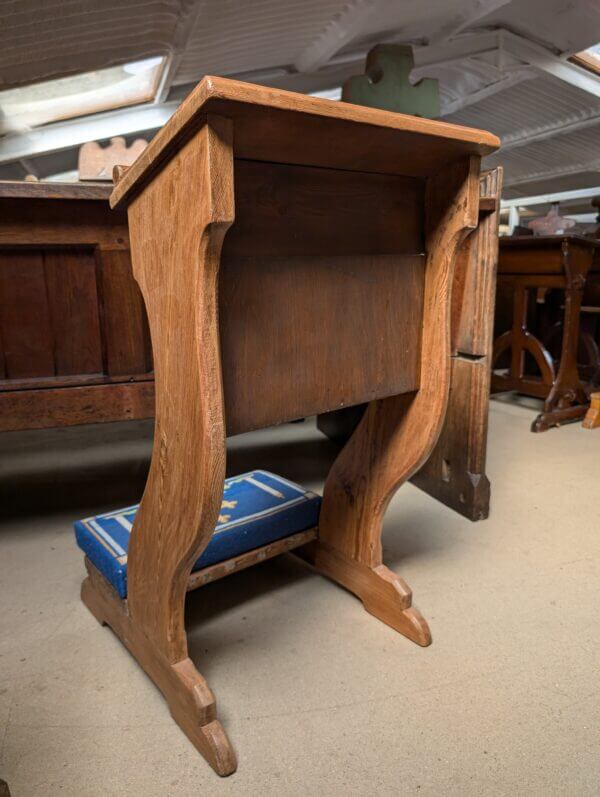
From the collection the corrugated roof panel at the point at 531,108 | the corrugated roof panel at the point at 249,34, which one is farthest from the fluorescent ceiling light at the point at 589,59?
the corrugated roof panel at the point at 249,34

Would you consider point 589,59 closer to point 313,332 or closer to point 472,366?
point 472,366

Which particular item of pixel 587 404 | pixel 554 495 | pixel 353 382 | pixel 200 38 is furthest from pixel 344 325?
pixel 200 38

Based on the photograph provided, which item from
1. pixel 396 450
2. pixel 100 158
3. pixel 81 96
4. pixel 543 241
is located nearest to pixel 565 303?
pixel 543 241

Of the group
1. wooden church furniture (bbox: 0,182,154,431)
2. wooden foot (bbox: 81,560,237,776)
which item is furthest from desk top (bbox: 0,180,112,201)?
wooden foot (bbox: 81,560,237,776)

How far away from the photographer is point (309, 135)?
0.78 meters

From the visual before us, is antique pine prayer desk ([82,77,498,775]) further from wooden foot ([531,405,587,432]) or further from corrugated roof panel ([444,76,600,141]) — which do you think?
corrugated roof panel ([444,76,600,141])

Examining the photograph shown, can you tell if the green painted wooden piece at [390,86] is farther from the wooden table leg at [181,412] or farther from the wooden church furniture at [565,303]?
the wooden table leg at [181,412]

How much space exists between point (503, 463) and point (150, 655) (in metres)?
1.71

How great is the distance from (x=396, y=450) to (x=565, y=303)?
2.20 meters

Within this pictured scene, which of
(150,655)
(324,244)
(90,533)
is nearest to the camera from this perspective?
(324,244)

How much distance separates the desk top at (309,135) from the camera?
662 millimetres

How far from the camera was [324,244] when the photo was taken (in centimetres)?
94

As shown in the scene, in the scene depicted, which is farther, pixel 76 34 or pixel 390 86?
pixel 76 34

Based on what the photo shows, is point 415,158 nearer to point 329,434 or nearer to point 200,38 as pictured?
point 329,434
